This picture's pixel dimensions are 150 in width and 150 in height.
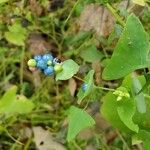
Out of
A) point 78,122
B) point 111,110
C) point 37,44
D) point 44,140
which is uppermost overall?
point 78,122

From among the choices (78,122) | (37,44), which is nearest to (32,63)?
(78,122)

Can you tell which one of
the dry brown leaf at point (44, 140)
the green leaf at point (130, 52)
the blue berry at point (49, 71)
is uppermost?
the green leaf at point (130, 52)

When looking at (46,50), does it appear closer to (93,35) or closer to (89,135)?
(93,35)

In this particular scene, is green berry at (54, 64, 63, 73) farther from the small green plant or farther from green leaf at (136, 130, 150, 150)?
green leaf at (136, 130, 150, 150)

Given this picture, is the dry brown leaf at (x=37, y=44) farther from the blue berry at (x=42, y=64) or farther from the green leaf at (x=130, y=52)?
the green leaf at (x=130, y=52)

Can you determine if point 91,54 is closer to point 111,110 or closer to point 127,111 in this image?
point 111,110

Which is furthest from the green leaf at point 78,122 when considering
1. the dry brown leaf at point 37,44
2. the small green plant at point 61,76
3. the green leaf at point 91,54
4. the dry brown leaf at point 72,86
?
the dry brown leaf at point 37,44

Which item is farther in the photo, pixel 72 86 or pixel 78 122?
pixel 72 86
